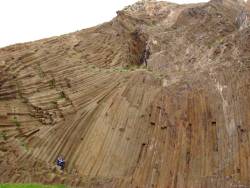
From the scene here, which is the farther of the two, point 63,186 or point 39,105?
point 39,105

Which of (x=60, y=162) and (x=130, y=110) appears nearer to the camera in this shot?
(x=60, y=162)

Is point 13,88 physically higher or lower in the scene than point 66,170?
higher

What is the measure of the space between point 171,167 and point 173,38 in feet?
35.8

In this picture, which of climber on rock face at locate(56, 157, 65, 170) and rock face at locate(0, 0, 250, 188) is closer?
rock face at locate(0, 0, 250, 188)

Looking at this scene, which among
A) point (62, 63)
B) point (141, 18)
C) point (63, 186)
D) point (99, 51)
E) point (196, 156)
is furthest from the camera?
point (141, 18)

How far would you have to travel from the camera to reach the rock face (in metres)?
26.0

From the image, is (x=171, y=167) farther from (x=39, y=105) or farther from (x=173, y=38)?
(x=173, y=38)

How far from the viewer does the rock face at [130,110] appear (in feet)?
85.3

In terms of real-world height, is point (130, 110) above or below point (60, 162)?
above

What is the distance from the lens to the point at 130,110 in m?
28.7

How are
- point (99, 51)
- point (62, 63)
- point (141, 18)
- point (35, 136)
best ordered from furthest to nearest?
point (141, 18) < point (99, 51) < point (62, 63) < point (35, 136)

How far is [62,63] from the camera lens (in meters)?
32.1

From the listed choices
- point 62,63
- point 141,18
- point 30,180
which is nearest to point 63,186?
point 30,180

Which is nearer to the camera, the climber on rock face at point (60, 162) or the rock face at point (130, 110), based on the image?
the rock face at point (130, 110)
